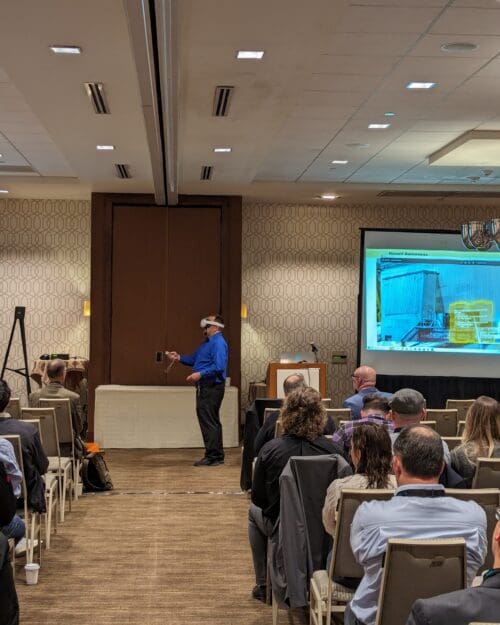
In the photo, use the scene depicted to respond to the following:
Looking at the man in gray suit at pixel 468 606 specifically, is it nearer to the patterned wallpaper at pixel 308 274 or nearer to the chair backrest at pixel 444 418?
the chair backrest at pixel 444 418

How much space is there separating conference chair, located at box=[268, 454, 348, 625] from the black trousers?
18.7 feet

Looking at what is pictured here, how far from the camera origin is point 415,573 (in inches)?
122

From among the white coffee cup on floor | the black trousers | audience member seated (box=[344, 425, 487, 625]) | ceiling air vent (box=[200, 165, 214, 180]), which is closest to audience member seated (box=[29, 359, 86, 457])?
the white coffee cup on floor

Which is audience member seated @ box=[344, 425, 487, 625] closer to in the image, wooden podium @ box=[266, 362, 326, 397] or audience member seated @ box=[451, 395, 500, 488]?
audience member seated @ box=[451, 395, 500, 488]

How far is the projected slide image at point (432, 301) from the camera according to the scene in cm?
1284

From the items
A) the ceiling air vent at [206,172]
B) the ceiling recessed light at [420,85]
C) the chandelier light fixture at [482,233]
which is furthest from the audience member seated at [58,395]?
the chandelier light fixture at [482,233]

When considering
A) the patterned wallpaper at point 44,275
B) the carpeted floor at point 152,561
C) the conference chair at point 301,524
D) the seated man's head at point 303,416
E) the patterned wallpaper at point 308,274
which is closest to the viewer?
the conference chair at point 301,524

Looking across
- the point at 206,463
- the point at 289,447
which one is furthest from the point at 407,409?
the point at 206,463

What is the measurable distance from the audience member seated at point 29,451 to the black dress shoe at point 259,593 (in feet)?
4.62

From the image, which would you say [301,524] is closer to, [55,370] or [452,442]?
[452,442]

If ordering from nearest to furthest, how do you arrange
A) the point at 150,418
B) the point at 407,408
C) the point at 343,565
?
the point at 343,565 → the point at 407,408 → the point at 150,418

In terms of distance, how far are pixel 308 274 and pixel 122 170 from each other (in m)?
4.31

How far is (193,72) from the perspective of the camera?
6527 millimetres

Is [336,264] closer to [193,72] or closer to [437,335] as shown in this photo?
[437,335]
